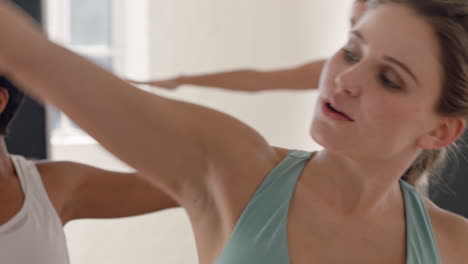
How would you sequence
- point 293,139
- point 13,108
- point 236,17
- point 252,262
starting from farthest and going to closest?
point 293,139 → point 236,17 → point 13,108 → point 252,262

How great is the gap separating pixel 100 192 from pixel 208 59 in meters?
0.82

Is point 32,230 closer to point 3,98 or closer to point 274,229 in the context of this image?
point 3,98

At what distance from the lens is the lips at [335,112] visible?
21.7 inches

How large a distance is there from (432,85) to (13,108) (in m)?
0.41

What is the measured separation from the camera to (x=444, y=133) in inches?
24.5

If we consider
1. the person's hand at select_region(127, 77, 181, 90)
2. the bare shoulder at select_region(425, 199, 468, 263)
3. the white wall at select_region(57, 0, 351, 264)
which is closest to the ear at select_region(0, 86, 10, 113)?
the person's hand at select_region(127, 77, 181, 90)

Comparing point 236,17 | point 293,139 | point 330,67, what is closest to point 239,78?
point 330,67

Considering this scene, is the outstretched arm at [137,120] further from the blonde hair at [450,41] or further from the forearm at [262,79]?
the blonde hair at [450,41]

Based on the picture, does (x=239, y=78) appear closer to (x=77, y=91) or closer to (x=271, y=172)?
(x=271, y=172)

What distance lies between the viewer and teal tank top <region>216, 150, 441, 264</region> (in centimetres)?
56

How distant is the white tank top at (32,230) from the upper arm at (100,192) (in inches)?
0.6

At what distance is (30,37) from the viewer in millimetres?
400

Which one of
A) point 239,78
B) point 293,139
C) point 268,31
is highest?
point 239,78

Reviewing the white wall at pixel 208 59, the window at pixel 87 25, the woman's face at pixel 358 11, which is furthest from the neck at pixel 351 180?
the window at pixel 87 25
